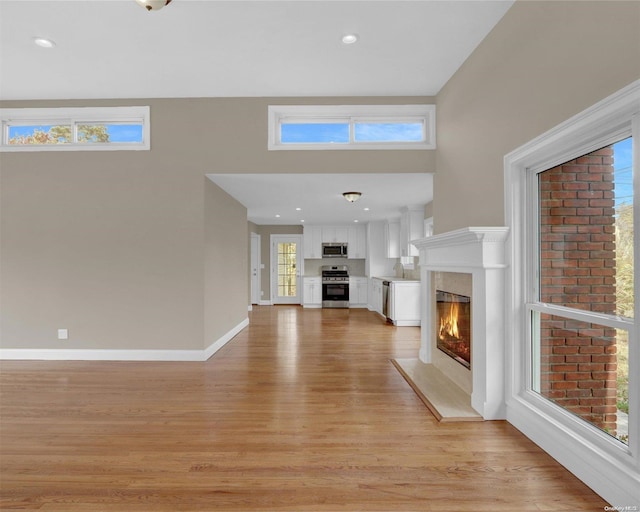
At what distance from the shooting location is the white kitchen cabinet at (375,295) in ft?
24.0

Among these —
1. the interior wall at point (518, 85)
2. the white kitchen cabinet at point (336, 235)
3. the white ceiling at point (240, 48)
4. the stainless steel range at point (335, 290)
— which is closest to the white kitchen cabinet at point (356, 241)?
the white kitchen cabinet at point (336, 235)

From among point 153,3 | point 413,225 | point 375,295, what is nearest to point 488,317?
point 153,3

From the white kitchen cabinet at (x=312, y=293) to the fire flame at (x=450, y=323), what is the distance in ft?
17.6

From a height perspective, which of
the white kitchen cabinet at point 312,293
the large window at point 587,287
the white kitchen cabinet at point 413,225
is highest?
the white kitchen cabinet at point 413,225

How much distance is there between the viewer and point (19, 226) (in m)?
4.08

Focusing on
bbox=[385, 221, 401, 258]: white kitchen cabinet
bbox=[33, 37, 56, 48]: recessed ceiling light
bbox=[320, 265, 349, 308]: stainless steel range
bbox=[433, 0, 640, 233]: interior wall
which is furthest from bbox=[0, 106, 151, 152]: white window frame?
bbox=[320, 265, 349, 308]: stainless steel range

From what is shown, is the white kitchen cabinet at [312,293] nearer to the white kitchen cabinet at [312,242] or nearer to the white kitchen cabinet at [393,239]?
the white kitchen cabinet at [312,242]

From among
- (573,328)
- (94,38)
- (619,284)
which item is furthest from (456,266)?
(94,38)

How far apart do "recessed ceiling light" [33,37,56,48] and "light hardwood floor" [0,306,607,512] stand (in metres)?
3.18

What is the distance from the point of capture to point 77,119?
158 inches

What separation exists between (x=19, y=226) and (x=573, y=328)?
225 inches

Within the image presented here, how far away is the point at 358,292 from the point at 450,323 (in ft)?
17.4

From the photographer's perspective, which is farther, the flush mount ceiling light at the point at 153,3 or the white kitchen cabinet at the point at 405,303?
the white kitchen cabinet at the point at 405,303

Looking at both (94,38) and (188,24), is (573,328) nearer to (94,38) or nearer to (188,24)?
(188,24)
